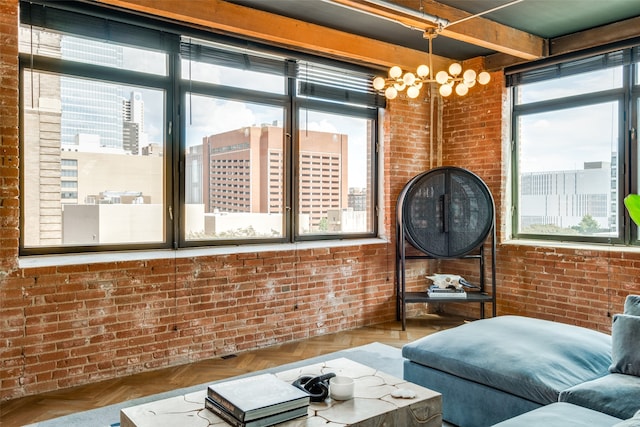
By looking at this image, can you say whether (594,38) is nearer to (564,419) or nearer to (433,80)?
(433,80)

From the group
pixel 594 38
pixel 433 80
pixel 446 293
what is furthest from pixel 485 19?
pixel 446 293

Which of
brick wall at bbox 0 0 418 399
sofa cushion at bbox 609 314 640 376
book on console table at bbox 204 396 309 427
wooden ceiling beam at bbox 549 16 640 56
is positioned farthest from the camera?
wooden ceiling beam at bbox 549 16 640 56

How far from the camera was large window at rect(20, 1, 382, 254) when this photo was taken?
3529 mm

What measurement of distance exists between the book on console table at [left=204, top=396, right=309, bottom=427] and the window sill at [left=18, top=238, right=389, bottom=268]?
6.30 feet

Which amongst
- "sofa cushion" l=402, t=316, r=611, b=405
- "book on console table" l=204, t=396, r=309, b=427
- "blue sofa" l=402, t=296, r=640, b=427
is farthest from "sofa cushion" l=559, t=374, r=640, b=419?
"book on console table" l=204, t=396, r=309, b=427

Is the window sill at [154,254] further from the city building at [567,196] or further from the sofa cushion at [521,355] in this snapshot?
the city building at [567,196]

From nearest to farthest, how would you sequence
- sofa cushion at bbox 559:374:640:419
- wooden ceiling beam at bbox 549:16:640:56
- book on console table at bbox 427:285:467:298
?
sofa cushion at bbox 559:374:640:419
wooden ceiling beam at bbox 549:16:640:56
book on console table at bbox 427:285:467:298

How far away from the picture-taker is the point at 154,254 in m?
3.83

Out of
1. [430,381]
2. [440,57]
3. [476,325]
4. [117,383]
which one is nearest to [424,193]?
[440,57]

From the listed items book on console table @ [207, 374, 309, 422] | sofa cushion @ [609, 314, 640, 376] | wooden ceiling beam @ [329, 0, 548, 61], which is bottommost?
book on console table @ [207, 374, 309, 422]

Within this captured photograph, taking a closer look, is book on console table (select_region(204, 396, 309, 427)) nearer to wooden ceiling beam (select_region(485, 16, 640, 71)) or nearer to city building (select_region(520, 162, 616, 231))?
city building (select_region(520, 162, 616, 231))

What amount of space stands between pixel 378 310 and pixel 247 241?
167cm

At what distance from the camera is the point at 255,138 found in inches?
179

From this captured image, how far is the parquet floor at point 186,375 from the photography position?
303 cm
